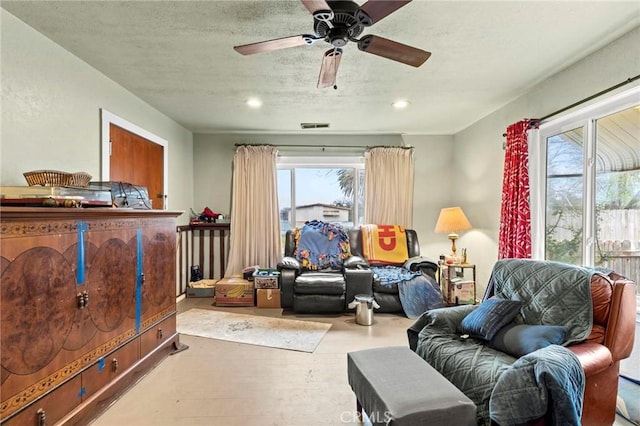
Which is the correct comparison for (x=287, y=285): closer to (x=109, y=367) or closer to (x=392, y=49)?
(x=109, y=367)

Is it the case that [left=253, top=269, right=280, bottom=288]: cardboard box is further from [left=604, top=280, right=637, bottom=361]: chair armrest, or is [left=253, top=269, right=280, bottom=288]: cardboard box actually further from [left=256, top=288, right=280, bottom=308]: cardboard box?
[left=604, top=280, right=637, bottom=361]: chair armrest

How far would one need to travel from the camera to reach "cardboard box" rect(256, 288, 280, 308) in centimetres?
407

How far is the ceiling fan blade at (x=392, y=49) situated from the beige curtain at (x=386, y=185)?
292 cm

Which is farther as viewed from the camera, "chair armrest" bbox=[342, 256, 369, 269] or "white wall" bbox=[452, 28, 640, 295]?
"chair armrest" bbox=[342, 256, 369, 269]

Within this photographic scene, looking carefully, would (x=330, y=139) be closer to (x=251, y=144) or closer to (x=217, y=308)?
(x=251, y=144)

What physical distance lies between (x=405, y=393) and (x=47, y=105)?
2.89 m

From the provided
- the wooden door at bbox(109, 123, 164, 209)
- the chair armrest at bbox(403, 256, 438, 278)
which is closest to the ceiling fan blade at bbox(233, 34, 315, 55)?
the wooden door at bbox(109, 123, 164, 209)

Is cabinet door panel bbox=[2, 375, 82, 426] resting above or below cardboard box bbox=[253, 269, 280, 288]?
below

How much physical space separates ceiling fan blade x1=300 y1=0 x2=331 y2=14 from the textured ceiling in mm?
410

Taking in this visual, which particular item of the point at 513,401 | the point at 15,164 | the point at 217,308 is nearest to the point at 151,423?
the point at 15,164

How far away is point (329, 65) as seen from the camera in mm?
2102

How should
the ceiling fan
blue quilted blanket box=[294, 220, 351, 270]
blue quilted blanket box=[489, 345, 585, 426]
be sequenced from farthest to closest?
1. blue quilted blanket box=[294, 220, 351, 270]
2. the ceiling fan
3. blue quilted blanket box=[489, 345, 585, 426]

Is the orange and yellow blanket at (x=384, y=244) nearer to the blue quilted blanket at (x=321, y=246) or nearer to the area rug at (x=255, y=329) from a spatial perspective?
the blue quilted blanket at (x=321, y=246)

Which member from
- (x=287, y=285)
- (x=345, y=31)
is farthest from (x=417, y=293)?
(x=345, y=31)
